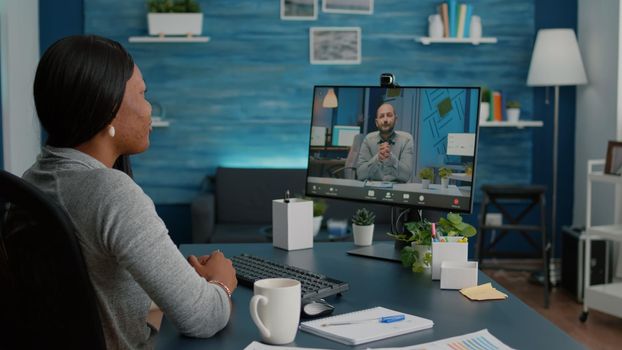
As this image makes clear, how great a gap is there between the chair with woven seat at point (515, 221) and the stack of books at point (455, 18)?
3.58 feet

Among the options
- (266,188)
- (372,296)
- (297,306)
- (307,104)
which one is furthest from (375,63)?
(297,306)

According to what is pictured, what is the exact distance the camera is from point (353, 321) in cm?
148

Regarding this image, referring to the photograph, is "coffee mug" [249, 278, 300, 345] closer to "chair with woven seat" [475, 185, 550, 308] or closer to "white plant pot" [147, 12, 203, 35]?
"chair with woven seat" [475, 185, 550, 308]

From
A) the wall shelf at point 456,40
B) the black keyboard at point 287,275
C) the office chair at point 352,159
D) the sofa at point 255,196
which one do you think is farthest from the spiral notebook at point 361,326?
the wall shelf at point 456,40

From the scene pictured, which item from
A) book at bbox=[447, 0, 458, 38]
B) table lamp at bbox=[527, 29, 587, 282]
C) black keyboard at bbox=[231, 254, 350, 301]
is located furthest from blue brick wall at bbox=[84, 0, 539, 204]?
black keyboard at bbox=[231, 254, 350, 301]

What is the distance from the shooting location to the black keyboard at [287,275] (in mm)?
1646

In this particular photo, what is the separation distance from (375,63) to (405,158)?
3.34m

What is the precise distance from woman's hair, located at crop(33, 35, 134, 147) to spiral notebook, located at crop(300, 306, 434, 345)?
0.55 m

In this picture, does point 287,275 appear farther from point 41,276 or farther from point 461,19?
point 461,19

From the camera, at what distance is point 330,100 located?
91.7 inches

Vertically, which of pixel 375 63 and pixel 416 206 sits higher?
pixel 375 63

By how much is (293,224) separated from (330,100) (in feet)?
1.26

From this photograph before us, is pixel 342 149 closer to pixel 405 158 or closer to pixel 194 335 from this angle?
pixel 405 158

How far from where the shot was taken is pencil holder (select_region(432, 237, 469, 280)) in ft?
6.03
